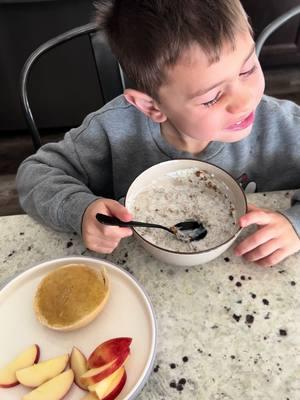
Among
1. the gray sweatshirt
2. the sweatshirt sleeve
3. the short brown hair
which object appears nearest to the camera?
the short brown hair

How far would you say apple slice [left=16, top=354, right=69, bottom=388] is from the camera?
57 centimetres

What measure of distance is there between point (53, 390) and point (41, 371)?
0.04 m

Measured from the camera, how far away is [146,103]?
86cm

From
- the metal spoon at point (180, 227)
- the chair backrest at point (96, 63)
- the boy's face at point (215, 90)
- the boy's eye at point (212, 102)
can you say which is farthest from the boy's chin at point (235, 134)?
the chair backrest at point (96, 63)

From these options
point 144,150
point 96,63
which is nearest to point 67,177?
point 144,150

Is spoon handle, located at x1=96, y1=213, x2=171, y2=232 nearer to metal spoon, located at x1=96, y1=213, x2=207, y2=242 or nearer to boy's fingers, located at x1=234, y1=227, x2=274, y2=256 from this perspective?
metal spoon, located at x1=96, y1=213, x2=207, y2=242

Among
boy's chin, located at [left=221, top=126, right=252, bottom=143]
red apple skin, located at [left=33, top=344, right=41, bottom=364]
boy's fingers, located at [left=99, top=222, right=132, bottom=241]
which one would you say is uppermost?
boy's chin, located at [left=221, top=126, right=252, bottom=143]

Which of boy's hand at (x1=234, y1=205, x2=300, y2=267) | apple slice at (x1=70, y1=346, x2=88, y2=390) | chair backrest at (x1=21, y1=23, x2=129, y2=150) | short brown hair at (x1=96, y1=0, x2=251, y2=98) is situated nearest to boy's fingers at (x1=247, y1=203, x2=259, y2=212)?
boy's hand at (x1=234, y1=205, x2=300, y2=267)

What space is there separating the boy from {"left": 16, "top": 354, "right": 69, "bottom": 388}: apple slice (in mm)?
212

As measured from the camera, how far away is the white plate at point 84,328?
58cm

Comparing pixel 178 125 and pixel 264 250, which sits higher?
pixel 178 125

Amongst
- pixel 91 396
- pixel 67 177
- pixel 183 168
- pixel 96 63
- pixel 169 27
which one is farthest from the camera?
pixel 96 63

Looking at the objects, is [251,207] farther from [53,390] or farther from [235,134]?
[53,390]

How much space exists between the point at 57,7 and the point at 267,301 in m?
1.62
